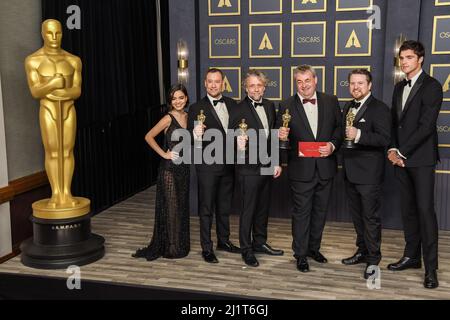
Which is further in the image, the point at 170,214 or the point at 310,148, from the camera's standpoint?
the point at 170,214

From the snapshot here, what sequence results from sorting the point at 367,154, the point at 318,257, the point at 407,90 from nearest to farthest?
the point at 407,90 < the point at 367,154 < the point at 318,257

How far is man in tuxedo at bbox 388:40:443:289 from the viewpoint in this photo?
3881mm

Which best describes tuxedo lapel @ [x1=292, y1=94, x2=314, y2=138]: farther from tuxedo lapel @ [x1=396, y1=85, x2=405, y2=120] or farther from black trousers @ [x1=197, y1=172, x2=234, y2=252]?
black trousers @ [x1=197, y1=172, x2=234, y2=252]

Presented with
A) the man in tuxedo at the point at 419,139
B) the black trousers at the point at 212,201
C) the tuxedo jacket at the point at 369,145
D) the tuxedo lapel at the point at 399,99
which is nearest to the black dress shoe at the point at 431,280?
the man in tuxedo at the point at 419,139

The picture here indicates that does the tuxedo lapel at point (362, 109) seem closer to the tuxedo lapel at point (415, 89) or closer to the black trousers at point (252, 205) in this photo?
the tuxedo lapel at point (415, 89)

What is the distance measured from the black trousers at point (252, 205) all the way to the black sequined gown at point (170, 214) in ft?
1.79

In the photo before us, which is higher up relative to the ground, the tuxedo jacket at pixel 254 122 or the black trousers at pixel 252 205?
the tuxedo jacket at pixel 254 122

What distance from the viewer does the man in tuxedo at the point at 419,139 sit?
3881 millimetres

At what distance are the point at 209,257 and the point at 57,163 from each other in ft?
5.06

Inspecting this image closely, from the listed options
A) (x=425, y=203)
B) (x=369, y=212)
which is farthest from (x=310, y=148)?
→ (x=425, y=203)

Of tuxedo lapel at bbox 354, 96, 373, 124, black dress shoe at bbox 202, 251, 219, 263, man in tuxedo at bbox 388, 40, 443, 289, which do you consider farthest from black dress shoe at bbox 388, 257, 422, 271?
black dress shoe at bbox 202, 251, 219, 263

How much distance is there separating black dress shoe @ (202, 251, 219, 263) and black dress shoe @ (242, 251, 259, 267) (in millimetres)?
253

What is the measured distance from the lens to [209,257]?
460cm

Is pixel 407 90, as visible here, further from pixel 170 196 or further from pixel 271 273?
pixel 170 196
